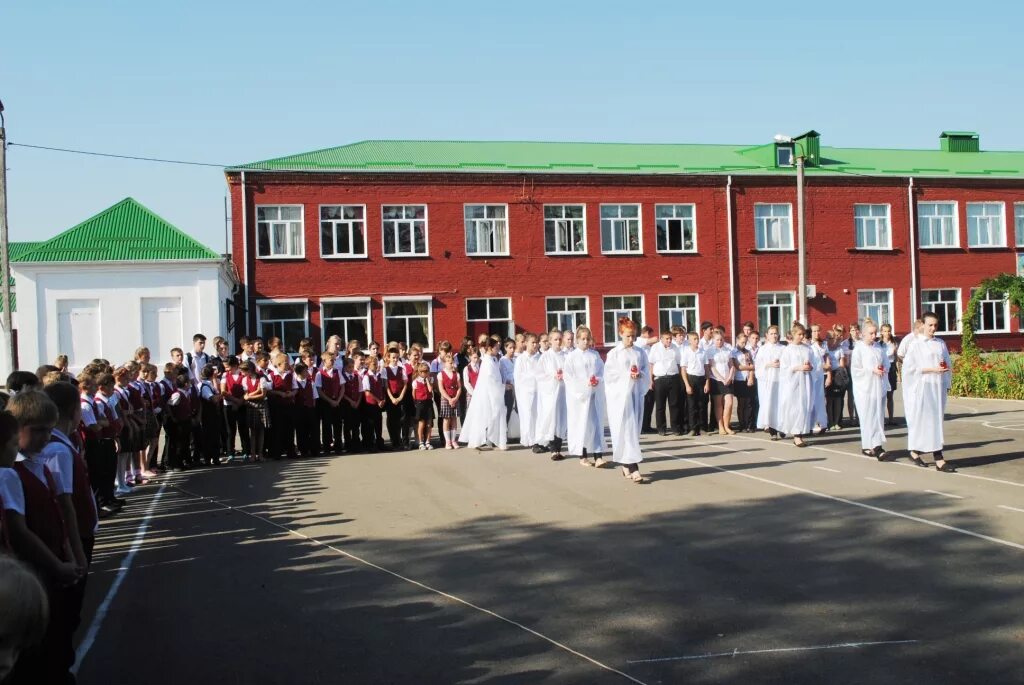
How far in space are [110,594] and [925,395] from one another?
10927 millimetres

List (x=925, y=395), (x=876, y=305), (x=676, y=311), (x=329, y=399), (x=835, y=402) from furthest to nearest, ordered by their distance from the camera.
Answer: (x=876, y=305), (x=676, y=311), (x=835, y=402), (x=329, y=399), (x=925, y=395)

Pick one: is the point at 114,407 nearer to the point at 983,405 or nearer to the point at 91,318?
the point at 983,405

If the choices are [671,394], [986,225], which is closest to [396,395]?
[671,394]

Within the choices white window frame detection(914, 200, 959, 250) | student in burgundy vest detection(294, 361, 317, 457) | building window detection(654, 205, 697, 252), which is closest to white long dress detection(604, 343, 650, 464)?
student in burgundy vest detection(294, 361, 317, 457)

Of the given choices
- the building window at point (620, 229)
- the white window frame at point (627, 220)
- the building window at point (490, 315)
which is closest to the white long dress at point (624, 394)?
the building window at point (490, 315)

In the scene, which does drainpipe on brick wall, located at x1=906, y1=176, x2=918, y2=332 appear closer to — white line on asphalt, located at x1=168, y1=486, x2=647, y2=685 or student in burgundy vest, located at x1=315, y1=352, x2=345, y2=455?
student in burgundy vest, located at x1=315, y1=352, x2=345, y2=455

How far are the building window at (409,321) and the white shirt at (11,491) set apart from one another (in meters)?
35.9

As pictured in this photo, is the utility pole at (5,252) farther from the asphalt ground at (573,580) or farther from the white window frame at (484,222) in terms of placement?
the white window frame at (484,222)

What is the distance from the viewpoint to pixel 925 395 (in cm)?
1485

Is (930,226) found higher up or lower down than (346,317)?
higher up

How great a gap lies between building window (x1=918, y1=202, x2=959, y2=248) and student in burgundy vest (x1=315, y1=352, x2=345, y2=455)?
34.7 metres

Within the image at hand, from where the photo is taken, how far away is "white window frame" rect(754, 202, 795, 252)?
1761 inches

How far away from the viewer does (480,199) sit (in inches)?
1656

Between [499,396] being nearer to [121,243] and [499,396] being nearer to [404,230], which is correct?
[121,243]
